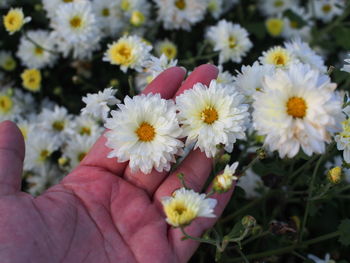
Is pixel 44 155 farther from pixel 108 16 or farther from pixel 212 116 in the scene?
pixel 212 116

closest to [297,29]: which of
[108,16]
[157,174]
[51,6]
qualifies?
[108,16]

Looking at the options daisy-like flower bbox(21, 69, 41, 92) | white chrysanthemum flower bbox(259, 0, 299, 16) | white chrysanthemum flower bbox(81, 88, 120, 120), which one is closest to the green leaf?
white chrysanthemum flower bbox(81, 88, 120, 120)

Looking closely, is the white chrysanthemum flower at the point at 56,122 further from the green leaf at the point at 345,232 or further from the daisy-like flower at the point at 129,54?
the green leaf at the point at 345,232

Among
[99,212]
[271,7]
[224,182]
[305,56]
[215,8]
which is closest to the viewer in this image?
[224,182]

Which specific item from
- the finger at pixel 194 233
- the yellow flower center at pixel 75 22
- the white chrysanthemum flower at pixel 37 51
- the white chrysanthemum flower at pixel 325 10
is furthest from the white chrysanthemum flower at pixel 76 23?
the white chrysanthemum flower at pixel 325 10

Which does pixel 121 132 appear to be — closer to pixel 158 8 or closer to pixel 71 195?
pixel 71 195
